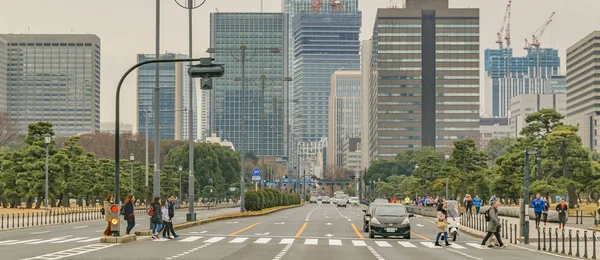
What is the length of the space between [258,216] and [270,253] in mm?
40476

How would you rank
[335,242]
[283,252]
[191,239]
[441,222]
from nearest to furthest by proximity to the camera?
[283,252]
[441,222]
[335,242]
[191,239]

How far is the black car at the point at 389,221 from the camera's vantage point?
39.0 m

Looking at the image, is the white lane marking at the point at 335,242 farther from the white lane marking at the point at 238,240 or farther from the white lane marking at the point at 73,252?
the white lane marking at the point at 73,252

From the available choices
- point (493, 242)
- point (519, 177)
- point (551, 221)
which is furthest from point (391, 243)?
point (519, 177)

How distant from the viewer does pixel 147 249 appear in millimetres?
29125

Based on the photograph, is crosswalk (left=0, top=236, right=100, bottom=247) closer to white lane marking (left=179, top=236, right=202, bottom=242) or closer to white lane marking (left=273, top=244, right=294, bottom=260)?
white lane marking (left=179, top=236, right=202, bottom=242)

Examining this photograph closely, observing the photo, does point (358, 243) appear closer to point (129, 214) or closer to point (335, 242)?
point (335, 242)

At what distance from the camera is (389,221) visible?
129 feet

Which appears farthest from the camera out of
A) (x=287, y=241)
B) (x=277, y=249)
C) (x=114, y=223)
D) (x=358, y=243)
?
(x=287, y=241)

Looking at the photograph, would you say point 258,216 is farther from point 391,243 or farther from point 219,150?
point 219,150

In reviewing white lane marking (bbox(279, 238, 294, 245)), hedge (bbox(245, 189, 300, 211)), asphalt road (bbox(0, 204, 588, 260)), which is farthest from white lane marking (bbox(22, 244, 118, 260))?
hedge (bbox(245, 189, 300, 211))

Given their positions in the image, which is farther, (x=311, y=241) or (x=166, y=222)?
(x=166, y=222)

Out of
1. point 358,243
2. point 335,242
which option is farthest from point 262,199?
point 358,243

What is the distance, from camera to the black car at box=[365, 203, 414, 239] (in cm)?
3900
